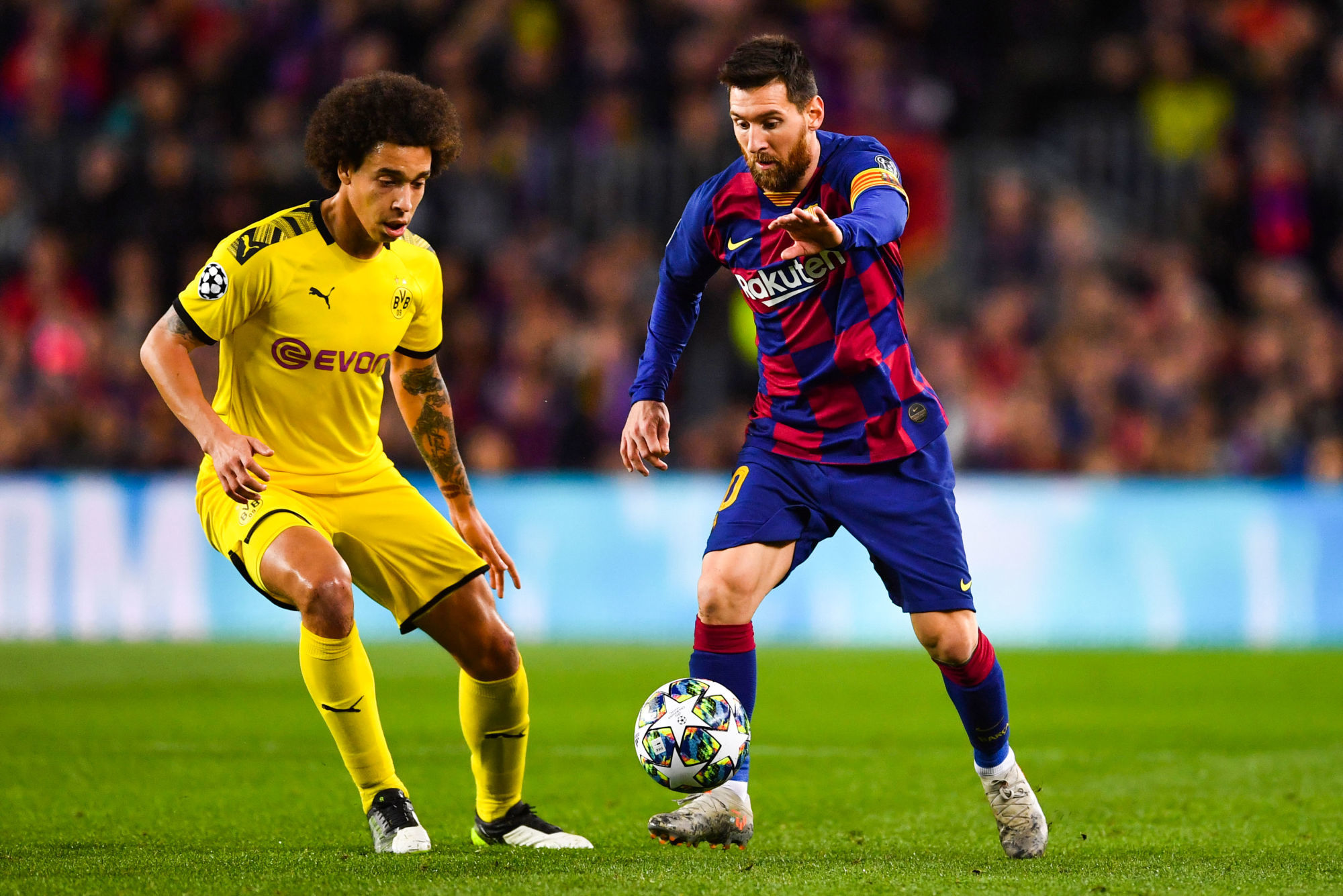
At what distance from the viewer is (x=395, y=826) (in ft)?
16.5

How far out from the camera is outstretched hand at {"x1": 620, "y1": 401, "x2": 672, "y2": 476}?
545 centimetres

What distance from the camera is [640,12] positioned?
55.1 ft

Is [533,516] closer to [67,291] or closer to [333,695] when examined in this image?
[67,291]

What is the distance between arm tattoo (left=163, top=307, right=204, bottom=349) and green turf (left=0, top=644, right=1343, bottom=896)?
1522mm

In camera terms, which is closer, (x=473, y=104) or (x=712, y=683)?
(x=712, y=683)

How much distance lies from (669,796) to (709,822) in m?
1.53

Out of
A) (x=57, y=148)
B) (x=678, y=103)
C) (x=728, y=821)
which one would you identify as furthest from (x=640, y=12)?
(x=728, y=821)

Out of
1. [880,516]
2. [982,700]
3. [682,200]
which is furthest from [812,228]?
[682,200]

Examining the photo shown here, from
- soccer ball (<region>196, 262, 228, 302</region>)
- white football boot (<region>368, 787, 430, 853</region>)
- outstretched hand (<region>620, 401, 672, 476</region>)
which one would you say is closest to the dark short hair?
outstretched hand (<region>620, 401, 672, 476</region>)

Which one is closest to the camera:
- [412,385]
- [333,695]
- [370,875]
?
[370,875]

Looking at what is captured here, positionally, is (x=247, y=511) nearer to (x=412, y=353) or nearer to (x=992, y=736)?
(x=412, y=353)

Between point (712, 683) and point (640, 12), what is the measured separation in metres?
12.7

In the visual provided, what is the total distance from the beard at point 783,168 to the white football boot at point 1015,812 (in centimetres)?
193

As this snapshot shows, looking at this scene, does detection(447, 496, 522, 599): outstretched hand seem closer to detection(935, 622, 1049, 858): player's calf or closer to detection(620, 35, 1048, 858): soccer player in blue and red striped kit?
detection(620, 35, 1048, 858): soccer player in blue and red striped kit
